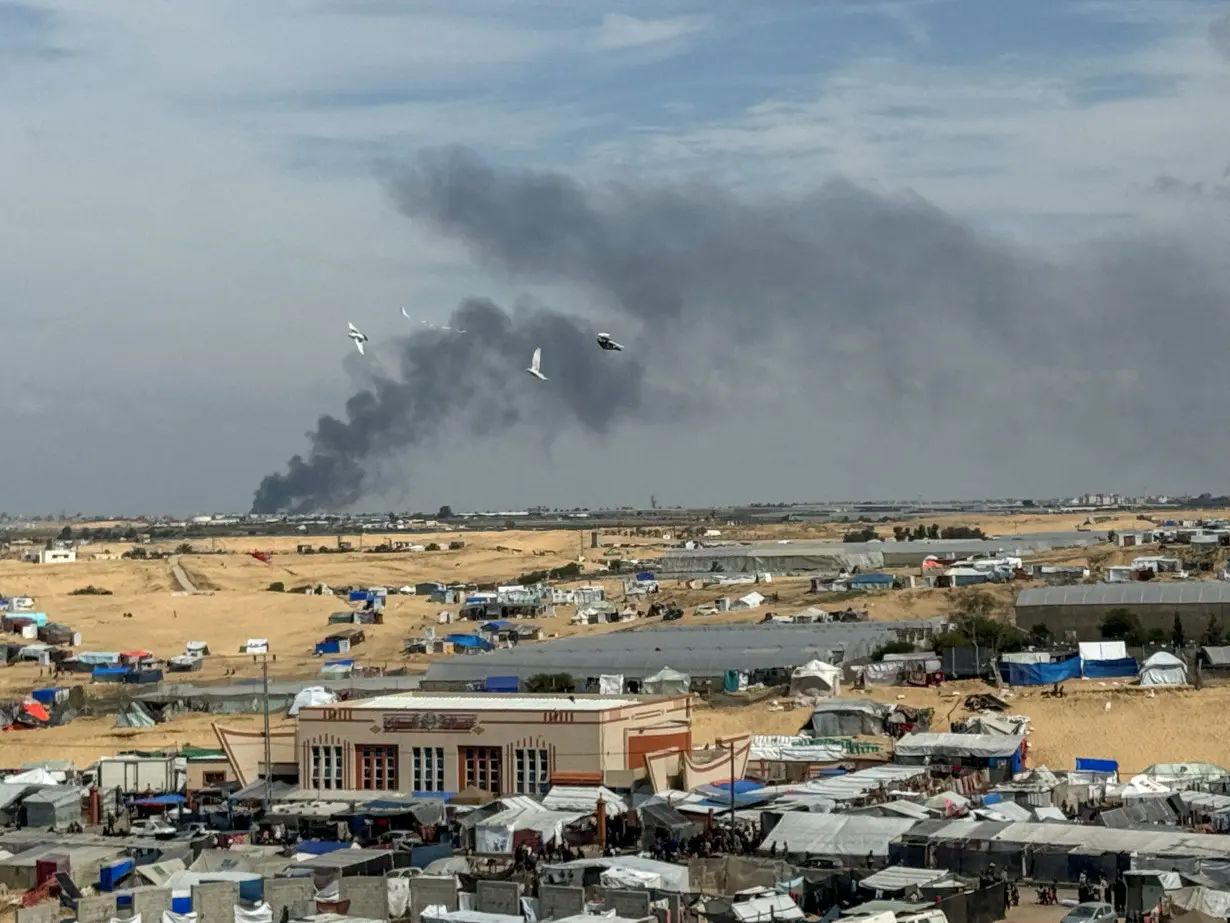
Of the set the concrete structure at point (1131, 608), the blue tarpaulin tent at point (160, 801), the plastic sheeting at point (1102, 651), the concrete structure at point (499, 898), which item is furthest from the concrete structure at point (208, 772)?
the concrete structure at point (1131, 608)

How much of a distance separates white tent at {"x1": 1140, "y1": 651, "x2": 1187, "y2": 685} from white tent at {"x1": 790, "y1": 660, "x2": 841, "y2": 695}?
7747 millimetres

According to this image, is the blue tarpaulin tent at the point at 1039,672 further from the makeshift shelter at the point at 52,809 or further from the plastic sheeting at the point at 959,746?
the makeshift shelter at the point at 52,809

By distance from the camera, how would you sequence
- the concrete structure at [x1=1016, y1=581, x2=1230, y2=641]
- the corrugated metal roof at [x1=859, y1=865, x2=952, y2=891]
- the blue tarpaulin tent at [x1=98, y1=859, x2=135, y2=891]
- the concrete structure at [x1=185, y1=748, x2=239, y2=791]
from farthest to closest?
the concrete structure at [x1=1016, y1=581, x2=1230, y2=641] → the concrete structure at [x1=185, y1=748, x2=239, y2=791] → the blue tarpaulin tent at [x1=98, y1=859, x2=135, y2=891] → the corrugated metal roof at [x1=859, y1=865, x2=952, y2=891]

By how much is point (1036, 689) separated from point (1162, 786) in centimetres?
1317

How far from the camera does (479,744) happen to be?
35844mm

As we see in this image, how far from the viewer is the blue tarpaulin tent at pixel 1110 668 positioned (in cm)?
4894

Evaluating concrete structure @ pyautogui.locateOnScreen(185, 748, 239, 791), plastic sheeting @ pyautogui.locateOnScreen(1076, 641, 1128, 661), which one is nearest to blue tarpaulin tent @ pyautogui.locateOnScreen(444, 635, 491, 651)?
plastic sheeting @ pyautogui.locateOnScreen(1076, 641, 1128, 661)

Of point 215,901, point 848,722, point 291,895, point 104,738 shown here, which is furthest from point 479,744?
point 104,738

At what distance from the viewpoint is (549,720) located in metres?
35.4

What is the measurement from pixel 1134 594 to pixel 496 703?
91.1 feet

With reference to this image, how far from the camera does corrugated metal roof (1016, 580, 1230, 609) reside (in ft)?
187

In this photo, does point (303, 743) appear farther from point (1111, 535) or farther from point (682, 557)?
point (1111, 535)

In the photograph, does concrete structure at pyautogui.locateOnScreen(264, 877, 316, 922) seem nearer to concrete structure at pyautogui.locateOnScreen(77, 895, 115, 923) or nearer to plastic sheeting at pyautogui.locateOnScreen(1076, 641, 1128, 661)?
concrete structure at pyautogui.locateOnScreen(77, 895, 115, 923)

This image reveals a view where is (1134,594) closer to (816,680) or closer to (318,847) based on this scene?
(816,680)
